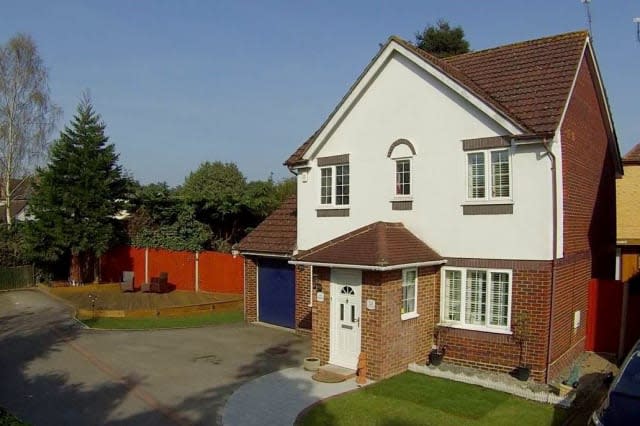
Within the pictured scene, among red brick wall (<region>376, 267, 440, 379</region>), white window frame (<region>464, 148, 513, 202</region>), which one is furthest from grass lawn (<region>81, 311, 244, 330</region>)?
white window frame (<region>464, 148, 513, 202</region>)

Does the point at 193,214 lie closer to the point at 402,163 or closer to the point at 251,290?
the point at 251,290

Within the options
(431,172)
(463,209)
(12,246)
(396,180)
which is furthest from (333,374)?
(12,246)

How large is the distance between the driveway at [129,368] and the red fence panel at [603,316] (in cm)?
823

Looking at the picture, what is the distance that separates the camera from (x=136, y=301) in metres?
24.3

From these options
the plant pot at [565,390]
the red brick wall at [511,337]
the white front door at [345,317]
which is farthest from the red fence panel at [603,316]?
the white front door at [345,317]

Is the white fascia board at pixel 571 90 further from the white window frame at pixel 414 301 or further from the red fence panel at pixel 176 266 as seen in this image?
the red fence panel at pixel 176 266

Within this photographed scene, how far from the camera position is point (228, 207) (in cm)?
2961

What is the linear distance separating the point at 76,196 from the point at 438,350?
801 inches

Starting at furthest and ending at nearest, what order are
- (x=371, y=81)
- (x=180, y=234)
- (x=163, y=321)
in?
(x=180, y=234), (x=163, y=321), (x=371, y=81)

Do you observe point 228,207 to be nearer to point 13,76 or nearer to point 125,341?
point 125,341

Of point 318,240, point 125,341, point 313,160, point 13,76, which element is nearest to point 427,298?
point 318,240

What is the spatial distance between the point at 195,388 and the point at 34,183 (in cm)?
2063

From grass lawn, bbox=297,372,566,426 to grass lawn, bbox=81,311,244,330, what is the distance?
32.1 feet

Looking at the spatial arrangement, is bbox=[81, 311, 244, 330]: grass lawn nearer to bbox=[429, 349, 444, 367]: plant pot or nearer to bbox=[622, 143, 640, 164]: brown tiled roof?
bbox=[429, 349, 444, 367]: plant pot
